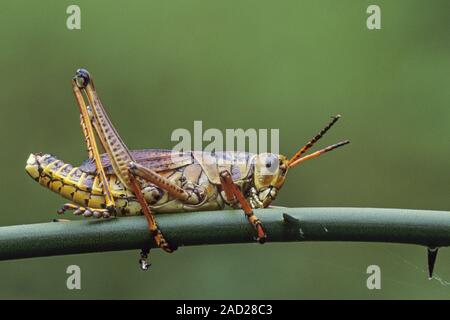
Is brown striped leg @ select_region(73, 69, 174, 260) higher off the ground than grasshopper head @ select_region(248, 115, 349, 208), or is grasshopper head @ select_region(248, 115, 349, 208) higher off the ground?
brown striped leg @ select_region(73, 69, 174, 260)

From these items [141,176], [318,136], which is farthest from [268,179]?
[141,176]

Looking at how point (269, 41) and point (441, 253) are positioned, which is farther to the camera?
point (269, 41)

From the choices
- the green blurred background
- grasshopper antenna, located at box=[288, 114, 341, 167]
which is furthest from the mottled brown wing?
the green blurred background

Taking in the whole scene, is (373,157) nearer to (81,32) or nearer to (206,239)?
(81,32)

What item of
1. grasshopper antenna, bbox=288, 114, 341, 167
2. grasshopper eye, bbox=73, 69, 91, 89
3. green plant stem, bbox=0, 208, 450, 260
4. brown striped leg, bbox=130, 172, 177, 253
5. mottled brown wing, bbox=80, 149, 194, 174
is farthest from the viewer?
mottled brown wing, bbox=80, 149, 194, 174

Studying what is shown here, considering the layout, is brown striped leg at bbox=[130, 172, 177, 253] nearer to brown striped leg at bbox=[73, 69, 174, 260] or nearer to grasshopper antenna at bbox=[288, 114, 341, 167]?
brown striped leg at bbox=[73, 69, 174, 260]

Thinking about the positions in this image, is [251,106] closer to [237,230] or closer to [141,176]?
[141,176]

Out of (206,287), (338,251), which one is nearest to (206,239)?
(206,287)
